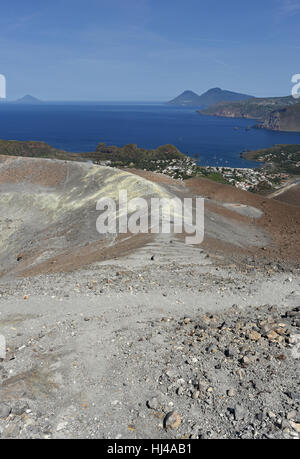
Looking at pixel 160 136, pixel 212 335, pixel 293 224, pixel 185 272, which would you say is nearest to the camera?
pixel 212 335

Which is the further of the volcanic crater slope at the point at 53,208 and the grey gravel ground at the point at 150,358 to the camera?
the volcanic crater slope at the point at 53,208

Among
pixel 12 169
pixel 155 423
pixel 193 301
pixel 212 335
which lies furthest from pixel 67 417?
pixel 12 169

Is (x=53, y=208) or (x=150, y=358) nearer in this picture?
(x=150, y=358)

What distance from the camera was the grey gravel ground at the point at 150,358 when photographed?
20.1 ft

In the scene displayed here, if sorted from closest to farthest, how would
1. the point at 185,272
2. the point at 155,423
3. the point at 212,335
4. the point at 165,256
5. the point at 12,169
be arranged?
the point at 155,423 → the point at 212,335 → the point at 185,272 → the point at 165,256 → the point at 12,169

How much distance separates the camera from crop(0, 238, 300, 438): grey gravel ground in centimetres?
612

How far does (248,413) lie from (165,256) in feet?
30.0

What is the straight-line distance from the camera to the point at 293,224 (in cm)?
2552

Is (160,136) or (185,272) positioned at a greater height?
(160,136)

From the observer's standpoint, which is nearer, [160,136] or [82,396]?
[82,396]

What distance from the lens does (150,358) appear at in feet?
25.8

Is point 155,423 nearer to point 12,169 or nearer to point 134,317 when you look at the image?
point 134,317

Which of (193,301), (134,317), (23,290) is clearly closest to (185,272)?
(193,301)

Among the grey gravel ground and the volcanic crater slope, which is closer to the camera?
the grey gravel ground
